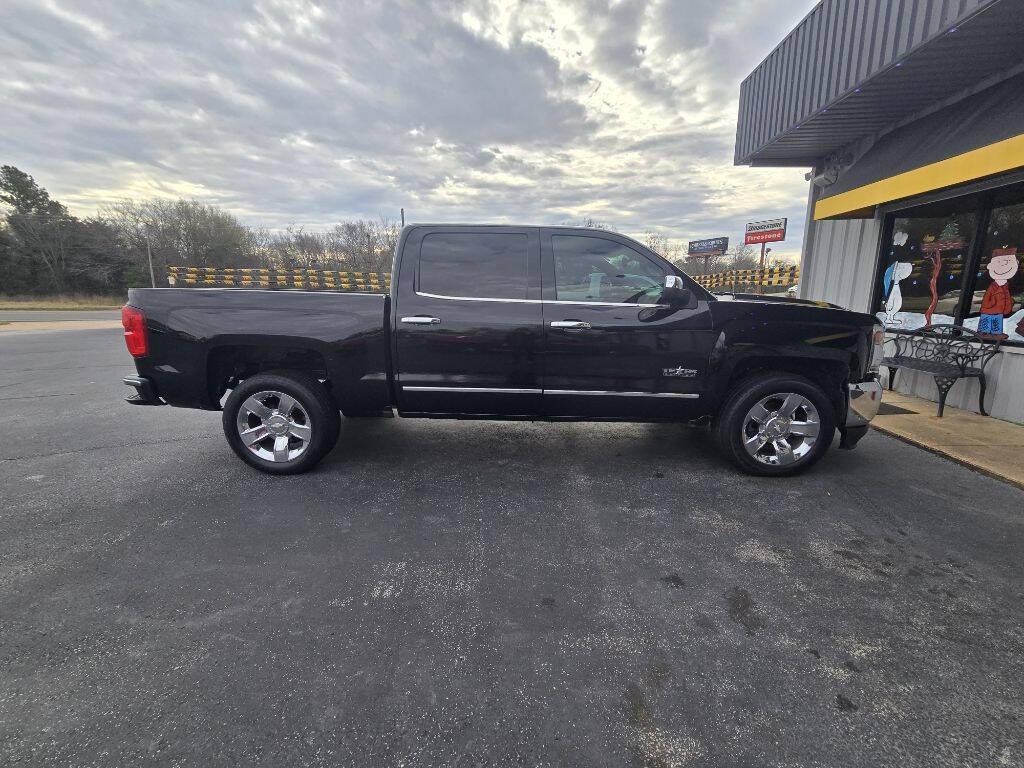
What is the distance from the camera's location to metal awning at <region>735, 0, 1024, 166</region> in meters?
4.42

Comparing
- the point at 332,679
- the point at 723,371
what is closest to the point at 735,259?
the point at 723,371

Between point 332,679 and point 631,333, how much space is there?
2900 mm

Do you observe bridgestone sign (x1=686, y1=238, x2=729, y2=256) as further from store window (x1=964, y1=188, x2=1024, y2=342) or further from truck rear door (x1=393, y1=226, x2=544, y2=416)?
truck rear door (x1=393, y1=226, x2=544, y2=416)

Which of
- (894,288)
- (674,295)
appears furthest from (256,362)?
(894,288)

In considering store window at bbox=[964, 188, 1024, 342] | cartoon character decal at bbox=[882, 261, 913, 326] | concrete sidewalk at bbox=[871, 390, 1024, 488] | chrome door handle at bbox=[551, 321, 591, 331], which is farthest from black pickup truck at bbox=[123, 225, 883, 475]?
cartoon character decal at bbox=[882, 261, 913, 326]

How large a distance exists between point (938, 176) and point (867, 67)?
159cm

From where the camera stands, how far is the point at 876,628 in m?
2.17

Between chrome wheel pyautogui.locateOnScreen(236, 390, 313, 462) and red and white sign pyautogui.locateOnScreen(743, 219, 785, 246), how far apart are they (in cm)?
2454

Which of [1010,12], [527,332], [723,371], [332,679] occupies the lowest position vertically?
[332,679]

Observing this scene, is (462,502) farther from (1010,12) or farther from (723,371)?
(1010,12)

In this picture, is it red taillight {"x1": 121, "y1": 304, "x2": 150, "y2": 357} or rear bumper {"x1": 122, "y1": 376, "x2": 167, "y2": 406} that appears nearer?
red taillight {"x1": 121, "y1": 304, "x2": 150, "y2": 357}

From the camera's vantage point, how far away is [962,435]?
4.77 m

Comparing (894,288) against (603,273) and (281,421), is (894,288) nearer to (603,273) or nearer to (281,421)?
(603,273)

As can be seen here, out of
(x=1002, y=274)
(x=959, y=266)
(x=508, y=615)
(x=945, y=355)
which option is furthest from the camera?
(x=959, y=266)
